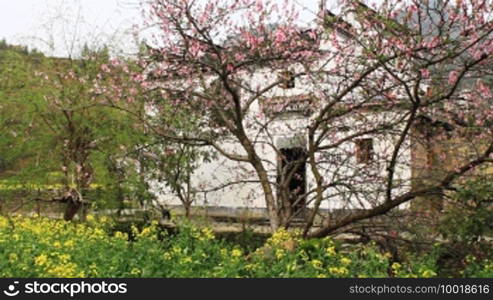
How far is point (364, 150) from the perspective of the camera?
9.86 m

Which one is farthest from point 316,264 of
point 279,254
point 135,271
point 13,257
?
point 13,257

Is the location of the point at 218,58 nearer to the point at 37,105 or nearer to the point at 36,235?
the point at 36,235

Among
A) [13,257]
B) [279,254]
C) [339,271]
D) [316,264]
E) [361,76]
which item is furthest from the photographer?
[361,76]

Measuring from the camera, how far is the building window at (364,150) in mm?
9797

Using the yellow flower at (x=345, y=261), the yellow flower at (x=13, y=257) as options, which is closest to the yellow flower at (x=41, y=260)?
the yellow flower at (x=13, y=257)

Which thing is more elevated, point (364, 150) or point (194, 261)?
point (364, 150)

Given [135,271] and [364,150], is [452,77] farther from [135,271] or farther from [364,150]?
[135,271]

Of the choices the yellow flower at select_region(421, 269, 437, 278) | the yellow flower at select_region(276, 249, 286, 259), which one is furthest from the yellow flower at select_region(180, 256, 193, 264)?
the yellow flower at select_region(421, 269, 437, 278)

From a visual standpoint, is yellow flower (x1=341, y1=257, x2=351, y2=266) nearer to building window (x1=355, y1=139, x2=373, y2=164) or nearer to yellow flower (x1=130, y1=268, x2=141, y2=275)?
yellow flower (x1=130, y1=268, x2=141, y2=275)

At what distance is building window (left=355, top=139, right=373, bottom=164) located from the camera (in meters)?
9.80

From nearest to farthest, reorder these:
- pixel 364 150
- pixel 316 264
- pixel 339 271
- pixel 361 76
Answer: pixel 339 271, pixel 316 264, pixel 361 76, pixel 364 150

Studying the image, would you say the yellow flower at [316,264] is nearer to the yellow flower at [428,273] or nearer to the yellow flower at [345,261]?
the yellow flower at [345,261]

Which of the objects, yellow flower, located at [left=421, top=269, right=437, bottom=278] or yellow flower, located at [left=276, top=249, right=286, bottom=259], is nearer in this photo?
yellow flower, located at [left=421, top=269, right=437, bottom=278]

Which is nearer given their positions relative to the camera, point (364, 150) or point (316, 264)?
point (316, 264)
